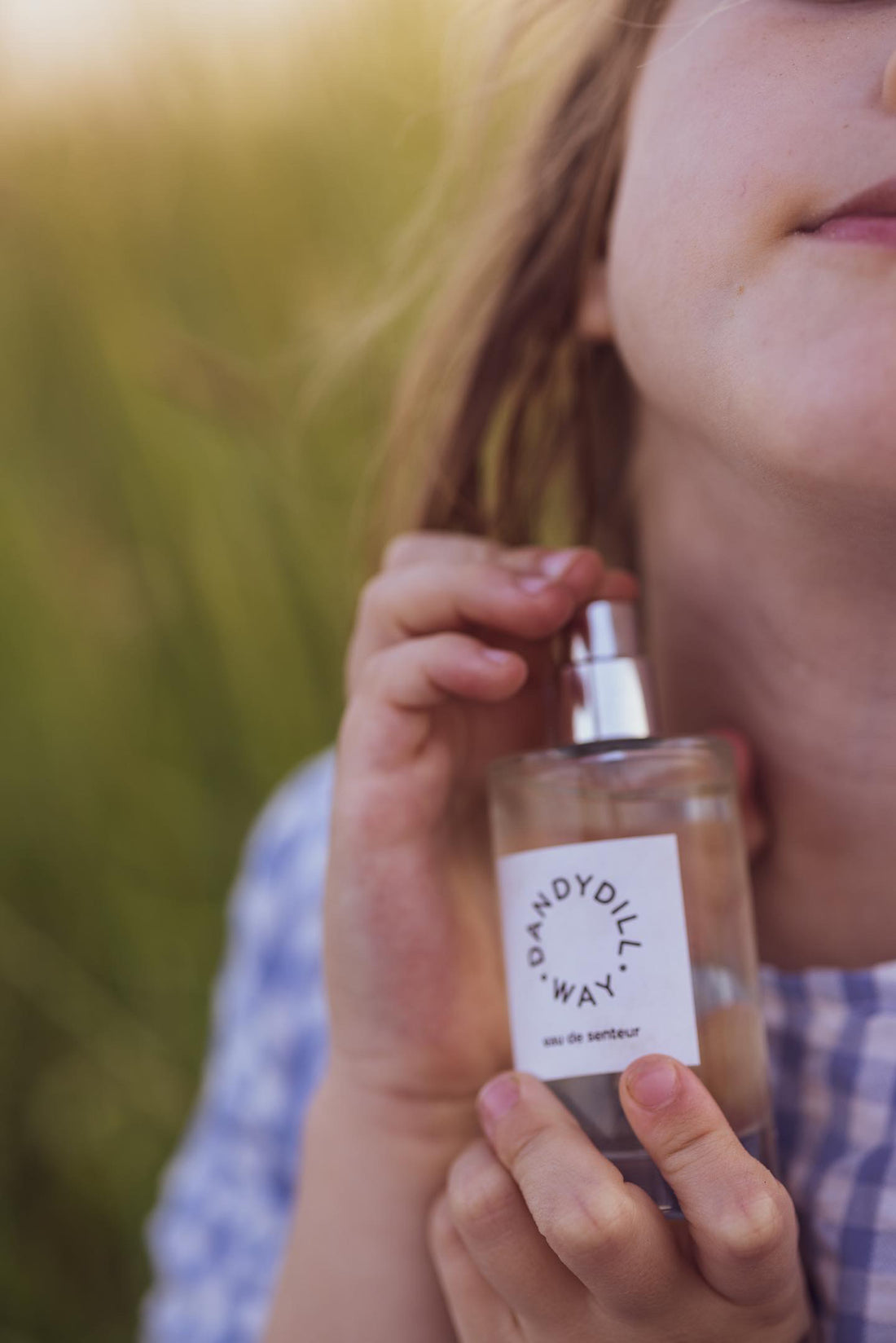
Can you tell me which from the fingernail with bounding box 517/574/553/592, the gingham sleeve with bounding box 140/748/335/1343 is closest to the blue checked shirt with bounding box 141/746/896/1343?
the gingham sleeve with bounding box 140/748/335/1343

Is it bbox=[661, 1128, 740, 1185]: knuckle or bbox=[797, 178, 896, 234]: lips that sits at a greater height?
bbox=[797, 178, 896, 234]: lips

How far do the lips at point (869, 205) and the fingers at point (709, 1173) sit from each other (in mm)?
335

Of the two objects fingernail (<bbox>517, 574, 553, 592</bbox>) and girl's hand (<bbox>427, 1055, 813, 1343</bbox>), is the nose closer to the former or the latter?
fingernail (<bbox>517, 574, 553, 592</bbox>)

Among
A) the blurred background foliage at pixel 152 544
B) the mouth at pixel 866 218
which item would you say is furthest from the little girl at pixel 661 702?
the blurred background foliage at pixel 152 544

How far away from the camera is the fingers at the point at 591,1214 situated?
49 cm

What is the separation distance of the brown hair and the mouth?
0.22m

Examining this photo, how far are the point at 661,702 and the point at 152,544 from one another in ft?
2.22

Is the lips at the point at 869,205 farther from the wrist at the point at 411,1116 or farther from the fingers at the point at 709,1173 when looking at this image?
the wrist at the point at 411,1116

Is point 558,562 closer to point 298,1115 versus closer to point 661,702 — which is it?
point 661,702

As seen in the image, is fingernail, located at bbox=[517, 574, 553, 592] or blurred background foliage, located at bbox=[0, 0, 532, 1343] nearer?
fingernail, located at bbox=[517, 574, 553, 592]

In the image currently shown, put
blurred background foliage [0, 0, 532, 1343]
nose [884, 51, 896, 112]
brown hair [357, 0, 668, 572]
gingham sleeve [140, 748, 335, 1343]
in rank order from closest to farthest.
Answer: nose [884, 51, 896, 112] → brown hair [357, 0, 668, 572] → gingham sleeve [140, 748, 335, 1343] → blurred background foliage [0, 0, 532, 1343]

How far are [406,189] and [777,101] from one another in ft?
2.30

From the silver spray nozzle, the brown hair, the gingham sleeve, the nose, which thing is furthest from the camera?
the gingham sleeve

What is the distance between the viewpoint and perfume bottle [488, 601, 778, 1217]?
1.70ft
